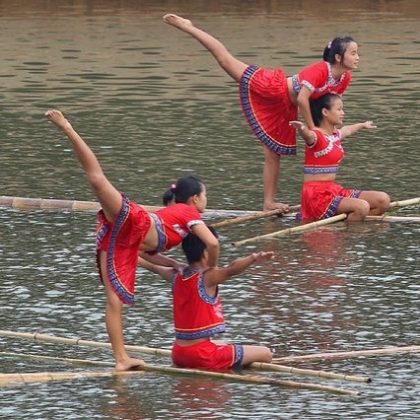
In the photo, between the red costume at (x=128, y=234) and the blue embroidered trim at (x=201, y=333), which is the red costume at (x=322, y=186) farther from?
the blue embroidered trim at (x=201, y=333)

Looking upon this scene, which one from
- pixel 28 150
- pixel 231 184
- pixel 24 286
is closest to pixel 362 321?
pixel 24 286

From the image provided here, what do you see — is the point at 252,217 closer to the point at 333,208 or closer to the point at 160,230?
the point at 333,208

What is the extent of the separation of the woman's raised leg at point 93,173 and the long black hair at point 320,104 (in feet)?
11.3

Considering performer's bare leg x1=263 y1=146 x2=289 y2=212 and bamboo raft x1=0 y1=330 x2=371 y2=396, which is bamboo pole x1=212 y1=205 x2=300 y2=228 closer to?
performer's bare leg x1=263 y1=146 x2=289 y2=212

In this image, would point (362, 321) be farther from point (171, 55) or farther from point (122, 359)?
point (171, 55)

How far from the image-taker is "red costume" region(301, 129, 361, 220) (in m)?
10.6

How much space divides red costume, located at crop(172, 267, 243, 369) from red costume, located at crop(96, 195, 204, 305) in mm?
273

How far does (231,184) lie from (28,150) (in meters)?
2.11

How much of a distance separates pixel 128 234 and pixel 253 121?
3.88 metres

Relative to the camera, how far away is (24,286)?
29.5ft

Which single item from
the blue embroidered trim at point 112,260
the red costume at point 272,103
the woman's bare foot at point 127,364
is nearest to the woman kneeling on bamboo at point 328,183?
the red costume at point 272,103

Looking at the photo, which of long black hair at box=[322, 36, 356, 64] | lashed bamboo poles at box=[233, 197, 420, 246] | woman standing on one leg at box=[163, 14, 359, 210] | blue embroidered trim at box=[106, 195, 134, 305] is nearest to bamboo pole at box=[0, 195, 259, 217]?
woman standing on one leg at box=[163, 14, 359, 210]

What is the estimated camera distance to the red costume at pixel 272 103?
11109 millimetres

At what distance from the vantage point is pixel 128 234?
7.46 meters
